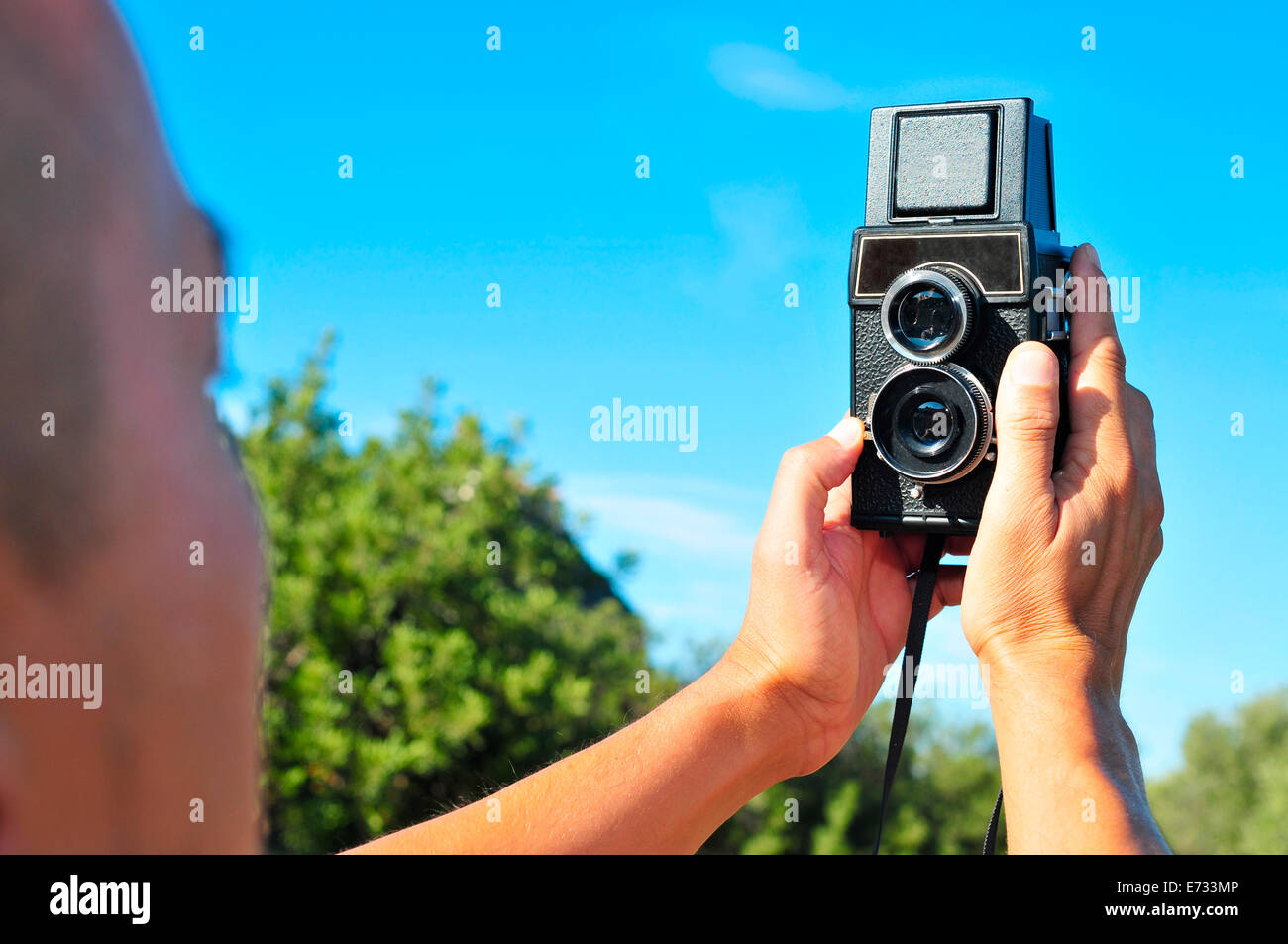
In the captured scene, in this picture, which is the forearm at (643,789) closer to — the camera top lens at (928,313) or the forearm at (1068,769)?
the forearm at (1068,769)

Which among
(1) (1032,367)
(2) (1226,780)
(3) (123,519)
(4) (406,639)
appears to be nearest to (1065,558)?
(1) (1032,367)

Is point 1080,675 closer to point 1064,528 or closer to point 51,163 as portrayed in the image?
point 1064,528

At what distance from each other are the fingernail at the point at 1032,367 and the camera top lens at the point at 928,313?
141 mm

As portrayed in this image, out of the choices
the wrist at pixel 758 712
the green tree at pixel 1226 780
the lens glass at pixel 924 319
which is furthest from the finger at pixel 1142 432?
the green tree at pixel 1226 780

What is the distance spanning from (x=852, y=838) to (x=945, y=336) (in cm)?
1161

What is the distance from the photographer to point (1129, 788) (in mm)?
1308

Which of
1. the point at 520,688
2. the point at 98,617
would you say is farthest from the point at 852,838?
the point at 98,617

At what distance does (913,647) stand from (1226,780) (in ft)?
69.6

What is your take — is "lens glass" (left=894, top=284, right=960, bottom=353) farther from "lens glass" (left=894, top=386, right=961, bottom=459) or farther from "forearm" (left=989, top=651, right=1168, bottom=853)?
"forearm" (left=989, top=651, right=1168, bottom=853)

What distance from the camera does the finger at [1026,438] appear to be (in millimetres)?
1655

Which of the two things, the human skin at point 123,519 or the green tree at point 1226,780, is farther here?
the green tree at point 1226,780

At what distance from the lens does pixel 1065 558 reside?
1621 mm

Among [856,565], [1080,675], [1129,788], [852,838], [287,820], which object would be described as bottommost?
[852,838]

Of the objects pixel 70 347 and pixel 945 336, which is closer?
pixel 70 347
